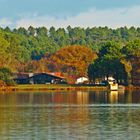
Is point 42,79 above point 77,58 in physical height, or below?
below

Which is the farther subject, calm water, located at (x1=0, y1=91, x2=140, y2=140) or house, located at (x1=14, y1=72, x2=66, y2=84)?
house, located at (x1=14, y1=72, x2=66, y2=84)

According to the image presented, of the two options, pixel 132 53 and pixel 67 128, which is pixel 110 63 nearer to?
pixel 132 53

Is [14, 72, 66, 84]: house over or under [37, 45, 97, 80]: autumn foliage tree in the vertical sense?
under

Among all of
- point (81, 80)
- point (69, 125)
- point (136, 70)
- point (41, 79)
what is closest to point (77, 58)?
point (81, 80)

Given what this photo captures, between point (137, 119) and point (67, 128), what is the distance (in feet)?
31.3

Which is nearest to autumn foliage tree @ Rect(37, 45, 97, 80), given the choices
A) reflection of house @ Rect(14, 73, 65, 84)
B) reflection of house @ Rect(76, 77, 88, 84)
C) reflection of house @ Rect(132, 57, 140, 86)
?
reflection of house @ Rect(76, 77, 88, 84)

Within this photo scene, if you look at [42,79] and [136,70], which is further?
[42,79]

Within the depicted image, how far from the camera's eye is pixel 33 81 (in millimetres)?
177750

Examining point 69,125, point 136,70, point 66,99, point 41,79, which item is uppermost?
point 136,70

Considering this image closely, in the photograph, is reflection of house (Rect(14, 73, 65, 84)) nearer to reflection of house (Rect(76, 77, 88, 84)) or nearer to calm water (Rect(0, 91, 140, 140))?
reflection of house (Rect(76, 77, 88, 84))

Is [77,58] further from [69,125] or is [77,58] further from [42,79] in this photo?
[69,125]

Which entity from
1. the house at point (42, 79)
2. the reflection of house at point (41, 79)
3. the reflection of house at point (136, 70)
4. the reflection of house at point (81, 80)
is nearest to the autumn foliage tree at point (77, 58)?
the reflection of house at point (81, 80)

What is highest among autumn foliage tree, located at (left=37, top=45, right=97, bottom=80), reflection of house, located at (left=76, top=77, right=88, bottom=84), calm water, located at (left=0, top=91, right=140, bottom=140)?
autumn foliage tree, located at (left=37, top=45, right=97, bottom=80)

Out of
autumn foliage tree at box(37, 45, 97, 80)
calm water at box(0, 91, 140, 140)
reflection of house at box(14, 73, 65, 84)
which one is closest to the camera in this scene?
calm water at box(0, 91, 140, 140)
